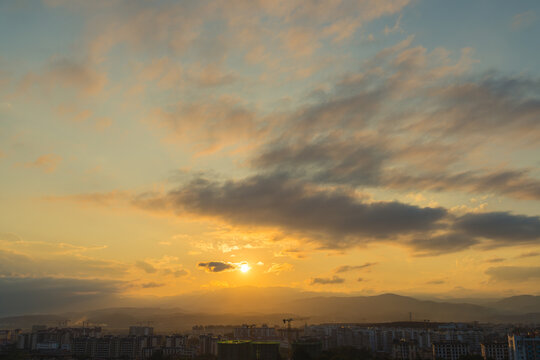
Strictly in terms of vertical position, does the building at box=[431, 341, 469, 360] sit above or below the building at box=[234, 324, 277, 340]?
above

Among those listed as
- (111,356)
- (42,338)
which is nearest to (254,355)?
(111,356)

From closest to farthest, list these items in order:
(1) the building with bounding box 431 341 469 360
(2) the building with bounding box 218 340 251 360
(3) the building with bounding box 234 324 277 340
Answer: (2) the building with bounding box 218 340 251 360 < (1) the building with bounding box 431 341 469 360 < (3) the building with bounding box 234 324 277 340

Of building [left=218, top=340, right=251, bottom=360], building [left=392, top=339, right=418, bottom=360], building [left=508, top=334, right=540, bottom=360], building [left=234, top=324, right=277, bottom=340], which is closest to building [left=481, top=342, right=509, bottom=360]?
building [left=508, top=334, right=540, bottom=360]

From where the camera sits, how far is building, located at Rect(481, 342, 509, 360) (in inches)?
2785

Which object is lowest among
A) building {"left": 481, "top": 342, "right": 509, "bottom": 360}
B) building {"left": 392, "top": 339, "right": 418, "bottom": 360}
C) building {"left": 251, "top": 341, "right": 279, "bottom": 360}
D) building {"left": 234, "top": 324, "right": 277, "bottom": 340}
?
building {"left": 234, "top": 324, "right": 277, "bottom": 340}

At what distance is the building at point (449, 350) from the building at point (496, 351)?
10.5ft

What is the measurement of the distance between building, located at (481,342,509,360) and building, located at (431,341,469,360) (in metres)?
3.20

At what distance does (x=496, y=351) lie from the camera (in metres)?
71.6

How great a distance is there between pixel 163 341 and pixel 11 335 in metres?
70.9

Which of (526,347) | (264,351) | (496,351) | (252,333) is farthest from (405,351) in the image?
(252,333)

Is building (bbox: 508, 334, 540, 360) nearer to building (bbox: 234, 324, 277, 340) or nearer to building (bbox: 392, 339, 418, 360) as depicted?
building (bbox: 392, 339, 418, 360)

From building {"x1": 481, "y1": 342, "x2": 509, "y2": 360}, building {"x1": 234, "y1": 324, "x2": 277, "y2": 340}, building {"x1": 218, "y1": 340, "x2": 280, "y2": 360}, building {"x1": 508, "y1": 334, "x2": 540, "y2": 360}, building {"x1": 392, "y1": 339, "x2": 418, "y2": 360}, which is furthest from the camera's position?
building {"x1": 234, "y1": 324, "x2": 277, "y2": 340}

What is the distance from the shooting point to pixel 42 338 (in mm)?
114125

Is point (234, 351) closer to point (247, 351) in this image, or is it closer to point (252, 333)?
point (247, 351)
